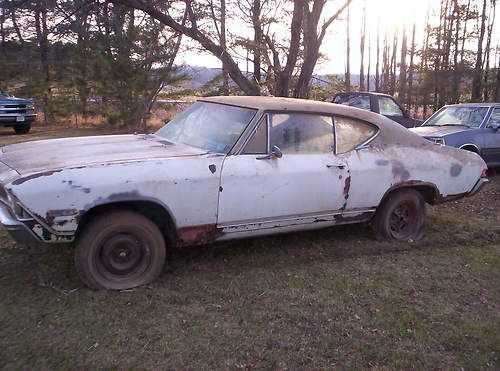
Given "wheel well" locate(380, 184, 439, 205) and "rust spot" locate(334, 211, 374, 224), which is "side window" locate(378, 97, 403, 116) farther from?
"rust spot" locate(334, 211, 374, 224)

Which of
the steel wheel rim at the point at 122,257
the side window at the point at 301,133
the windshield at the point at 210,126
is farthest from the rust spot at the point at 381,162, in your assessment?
the steel wheel rim at the point at 122,257

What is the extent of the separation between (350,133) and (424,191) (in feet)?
4.03

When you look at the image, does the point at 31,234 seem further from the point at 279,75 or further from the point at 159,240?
the point at 279,75

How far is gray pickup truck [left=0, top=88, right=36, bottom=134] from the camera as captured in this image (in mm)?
15734

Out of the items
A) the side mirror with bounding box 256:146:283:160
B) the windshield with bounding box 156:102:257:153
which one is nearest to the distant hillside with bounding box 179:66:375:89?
the windshield with bounding box 156:102:257:153

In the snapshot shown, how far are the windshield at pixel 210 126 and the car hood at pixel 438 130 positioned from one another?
511cm

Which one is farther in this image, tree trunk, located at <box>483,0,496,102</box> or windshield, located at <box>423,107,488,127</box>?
tree trunk, located at <box>483,0,496,102</box>

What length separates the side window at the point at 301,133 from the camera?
4.36 meters

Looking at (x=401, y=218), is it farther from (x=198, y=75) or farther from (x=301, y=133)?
(x=198, y=75)

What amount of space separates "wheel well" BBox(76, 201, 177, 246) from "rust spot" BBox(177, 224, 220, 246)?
59 millimetres

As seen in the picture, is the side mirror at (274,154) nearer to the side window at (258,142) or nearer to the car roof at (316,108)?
the side window at (258,142)

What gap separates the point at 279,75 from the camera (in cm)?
1217

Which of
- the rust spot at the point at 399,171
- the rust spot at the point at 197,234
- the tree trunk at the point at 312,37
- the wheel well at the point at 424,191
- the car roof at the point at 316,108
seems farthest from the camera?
the tree trunk at the point at 312,37

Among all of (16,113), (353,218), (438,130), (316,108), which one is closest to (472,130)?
(438,130)
